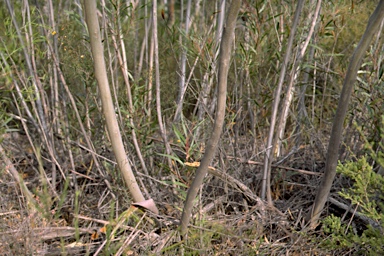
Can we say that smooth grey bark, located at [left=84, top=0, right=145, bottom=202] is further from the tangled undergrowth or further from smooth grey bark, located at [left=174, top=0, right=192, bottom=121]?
smooth grey bark, located at [left=174, top=0, right=192, bottom=121]

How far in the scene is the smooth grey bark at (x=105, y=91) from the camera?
2.33 metres

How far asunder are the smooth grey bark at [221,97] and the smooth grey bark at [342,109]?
66 centimetres

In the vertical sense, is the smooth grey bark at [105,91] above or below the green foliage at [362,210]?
above

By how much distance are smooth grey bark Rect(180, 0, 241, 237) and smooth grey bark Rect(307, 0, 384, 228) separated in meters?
0.66

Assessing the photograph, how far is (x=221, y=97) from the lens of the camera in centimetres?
228

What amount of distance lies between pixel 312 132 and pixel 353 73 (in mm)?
925

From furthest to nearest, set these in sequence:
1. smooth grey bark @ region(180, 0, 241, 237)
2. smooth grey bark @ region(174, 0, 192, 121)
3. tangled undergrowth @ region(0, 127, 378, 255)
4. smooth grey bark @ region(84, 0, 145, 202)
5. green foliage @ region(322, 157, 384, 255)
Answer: smooth grey bark @ region(174, 0, 192, 121) < tangled undergrowth @ region(0, 127, 378, 255) < green foliage @ region(322, 157, 384, 255) < smooth grey bark @ region(84, 0, 145, 202) < smooth grey bark @ region(180, 0, 241, 237)

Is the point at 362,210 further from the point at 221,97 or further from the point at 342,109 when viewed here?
the point at 221,97

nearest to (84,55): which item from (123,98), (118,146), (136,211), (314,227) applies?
(123,98)

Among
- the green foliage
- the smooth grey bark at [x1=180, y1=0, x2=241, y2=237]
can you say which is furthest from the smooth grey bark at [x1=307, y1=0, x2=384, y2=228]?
the smooth grey bark at [x1=180, y1=0, x2=241, y2=237]

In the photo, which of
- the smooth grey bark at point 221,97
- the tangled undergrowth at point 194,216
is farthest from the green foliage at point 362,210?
the smooth grey bark at point 221,97

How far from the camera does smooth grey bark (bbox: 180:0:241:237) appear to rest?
2133 millimetres

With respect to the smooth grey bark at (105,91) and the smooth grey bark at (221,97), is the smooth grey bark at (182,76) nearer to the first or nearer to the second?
the smooth grey bark at (105,91)

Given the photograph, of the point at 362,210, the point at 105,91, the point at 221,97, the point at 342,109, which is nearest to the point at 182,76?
the point at 105,91
